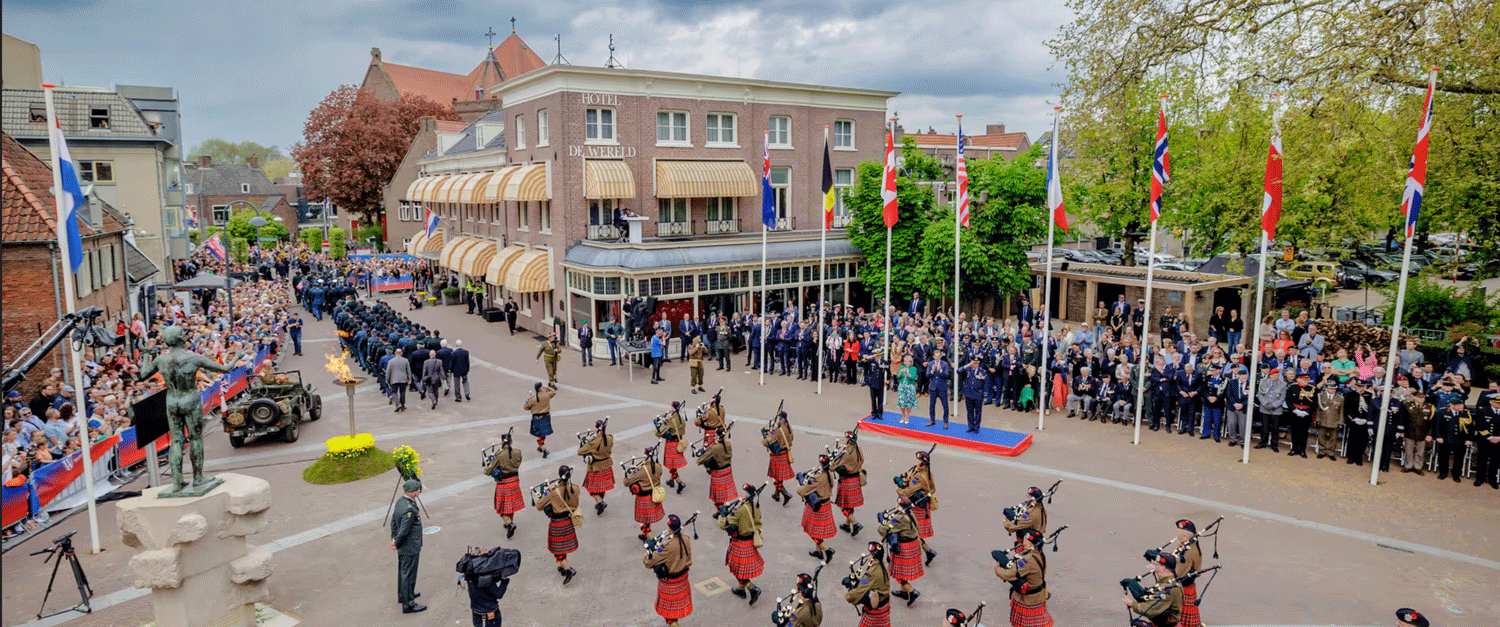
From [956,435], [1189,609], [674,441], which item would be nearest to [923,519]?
[1189,609]

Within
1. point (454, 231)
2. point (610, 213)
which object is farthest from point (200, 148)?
point (610, 213)

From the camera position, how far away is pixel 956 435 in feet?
61.1

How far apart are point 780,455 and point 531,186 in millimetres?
18336

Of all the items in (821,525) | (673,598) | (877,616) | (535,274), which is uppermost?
(535,274)

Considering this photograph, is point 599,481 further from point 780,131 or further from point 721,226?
point 780,131

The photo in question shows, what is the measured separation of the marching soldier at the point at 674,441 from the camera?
15219 millimetres

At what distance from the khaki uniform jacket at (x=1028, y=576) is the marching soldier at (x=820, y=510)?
3061 millimetres

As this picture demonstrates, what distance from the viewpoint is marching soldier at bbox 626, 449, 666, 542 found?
1299 centimetres

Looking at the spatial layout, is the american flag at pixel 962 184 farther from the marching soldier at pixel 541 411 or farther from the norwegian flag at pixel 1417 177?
the marching soldier at pixel 541 411

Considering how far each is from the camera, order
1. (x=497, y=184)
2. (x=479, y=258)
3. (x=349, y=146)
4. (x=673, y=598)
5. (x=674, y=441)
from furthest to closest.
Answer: (x=349, y=146), (x=479, y=258), (x=497, y=184), (x=674, y=441), (x=673, y=598)

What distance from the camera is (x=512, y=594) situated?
12.0 metres

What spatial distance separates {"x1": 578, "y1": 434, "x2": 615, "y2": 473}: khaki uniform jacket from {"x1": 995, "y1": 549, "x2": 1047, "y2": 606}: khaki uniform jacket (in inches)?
264

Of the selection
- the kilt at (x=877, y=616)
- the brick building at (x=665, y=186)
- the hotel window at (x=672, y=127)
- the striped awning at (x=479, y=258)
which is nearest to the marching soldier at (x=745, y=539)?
the kilt at (x=877, y=616)

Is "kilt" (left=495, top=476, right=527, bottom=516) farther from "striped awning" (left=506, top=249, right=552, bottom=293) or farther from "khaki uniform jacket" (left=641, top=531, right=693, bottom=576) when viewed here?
"striped awning" (left=506, top=249, right=552, bottom=293)
